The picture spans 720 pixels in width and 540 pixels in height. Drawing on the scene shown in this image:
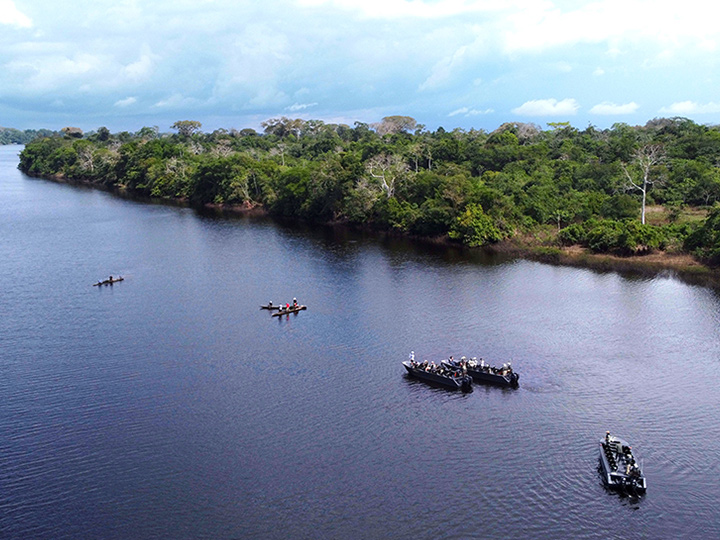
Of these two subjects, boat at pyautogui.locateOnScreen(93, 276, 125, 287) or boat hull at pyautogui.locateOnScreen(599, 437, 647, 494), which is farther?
boat at pyautogui.locateOnScreen(93, 276, 125, 287)

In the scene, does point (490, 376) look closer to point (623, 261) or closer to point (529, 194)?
point (623, 261)

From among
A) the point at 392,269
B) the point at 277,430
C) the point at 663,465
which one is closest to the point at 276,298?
the point at 392,269

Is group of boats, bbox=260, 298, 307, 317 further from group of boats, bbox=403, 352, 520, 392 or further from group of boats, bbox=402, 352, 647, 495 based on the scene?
group of boats, bbox=403, 352, 520, 392

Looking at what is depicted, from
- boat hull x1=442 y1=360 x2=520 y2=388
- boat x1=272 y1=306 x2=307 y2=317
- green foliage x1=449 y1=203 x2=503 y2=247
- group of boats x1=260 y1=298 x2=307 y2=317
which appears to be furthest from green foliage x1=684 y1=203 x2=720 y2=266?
boat x1=272 y1=306 x2=307 y2=317

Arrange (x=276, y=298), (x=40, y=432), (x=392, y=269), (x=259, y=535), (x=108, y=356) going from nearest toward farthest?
1. (x=259, y=535)
2. (x=40, y=432)
3. (x=108, y=356)
4. (x=276, y=298)
5. (x=392, y=269)

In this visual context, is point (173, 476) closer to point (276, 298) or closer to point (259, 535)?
point (259, 535)

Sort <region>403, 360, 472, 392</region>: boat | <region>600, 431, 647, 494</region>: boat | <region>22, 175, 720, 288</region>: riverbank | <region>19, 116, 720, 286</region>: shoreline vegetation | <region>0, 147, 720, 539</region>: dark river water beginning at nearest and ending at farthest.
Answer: <region>0, 147, 720, 539</region>: dark river water, <region>600, 431, 647, 494</region>: boat, <region>403, 360, 472, 392</region>: boat, <region>22, 175, 720, 288</region>: riverbank, <region>19, 116, 720, 286</region>: shoreline vegetation

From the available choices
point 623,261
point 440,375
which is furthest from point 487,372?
point 623,261
